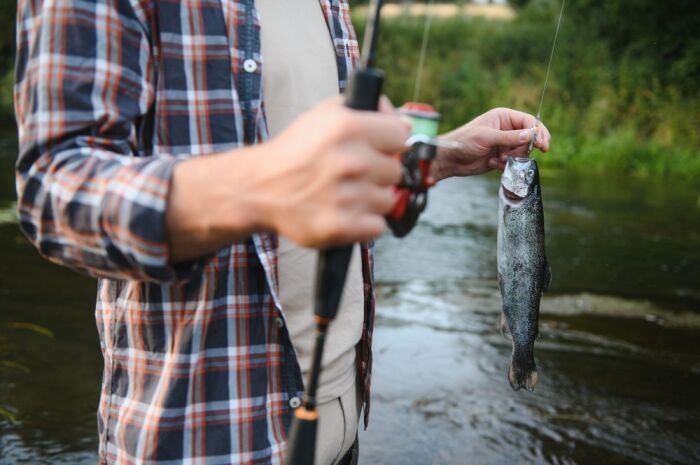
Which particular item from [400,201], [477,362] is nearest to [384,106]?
[400,201]

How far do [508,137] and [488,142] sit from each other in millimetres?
68

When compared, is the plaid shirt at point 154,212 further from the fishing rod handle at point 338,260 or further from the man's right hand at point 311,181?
the fishing rod handle at point 338,260

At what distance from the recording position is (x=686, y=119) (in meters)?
17.5

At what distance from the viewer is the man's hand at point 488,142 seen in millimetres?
2172

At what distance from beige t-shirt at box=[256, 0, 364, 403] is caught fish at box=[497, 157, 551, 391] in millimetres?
896

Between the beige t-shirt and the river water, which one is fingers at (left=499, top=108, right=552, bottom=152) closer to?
the beige t-shirt

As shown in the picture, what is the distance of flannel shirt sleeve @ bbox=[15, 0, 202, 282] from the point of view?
3.74 feet

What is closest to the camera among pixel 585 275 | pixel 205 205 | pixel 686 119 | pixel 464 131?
pixel 205 205

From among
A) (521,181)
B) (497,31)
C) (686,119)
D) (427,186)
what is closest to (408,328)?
(521,181)

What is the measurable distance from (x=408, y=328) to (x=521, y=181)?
3397 millimetres

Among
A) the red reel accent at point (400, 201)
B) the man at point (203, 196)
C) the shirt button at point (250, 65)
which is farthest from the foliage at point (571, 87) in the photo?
the red reel accent at point (400, 201)

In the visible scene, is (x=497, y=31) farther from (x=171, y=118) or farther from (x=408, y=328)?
(x=171, y=118)

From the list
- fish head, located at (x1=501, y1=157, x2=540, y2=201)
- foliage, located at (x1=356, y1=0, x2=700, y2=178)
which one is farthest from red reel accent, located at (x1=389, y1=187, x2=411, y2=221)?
foliage, located at (x1=356, y1=0, x2=700, y2=178)

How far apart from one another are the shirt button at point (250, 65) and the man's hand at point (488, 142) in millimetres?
802
